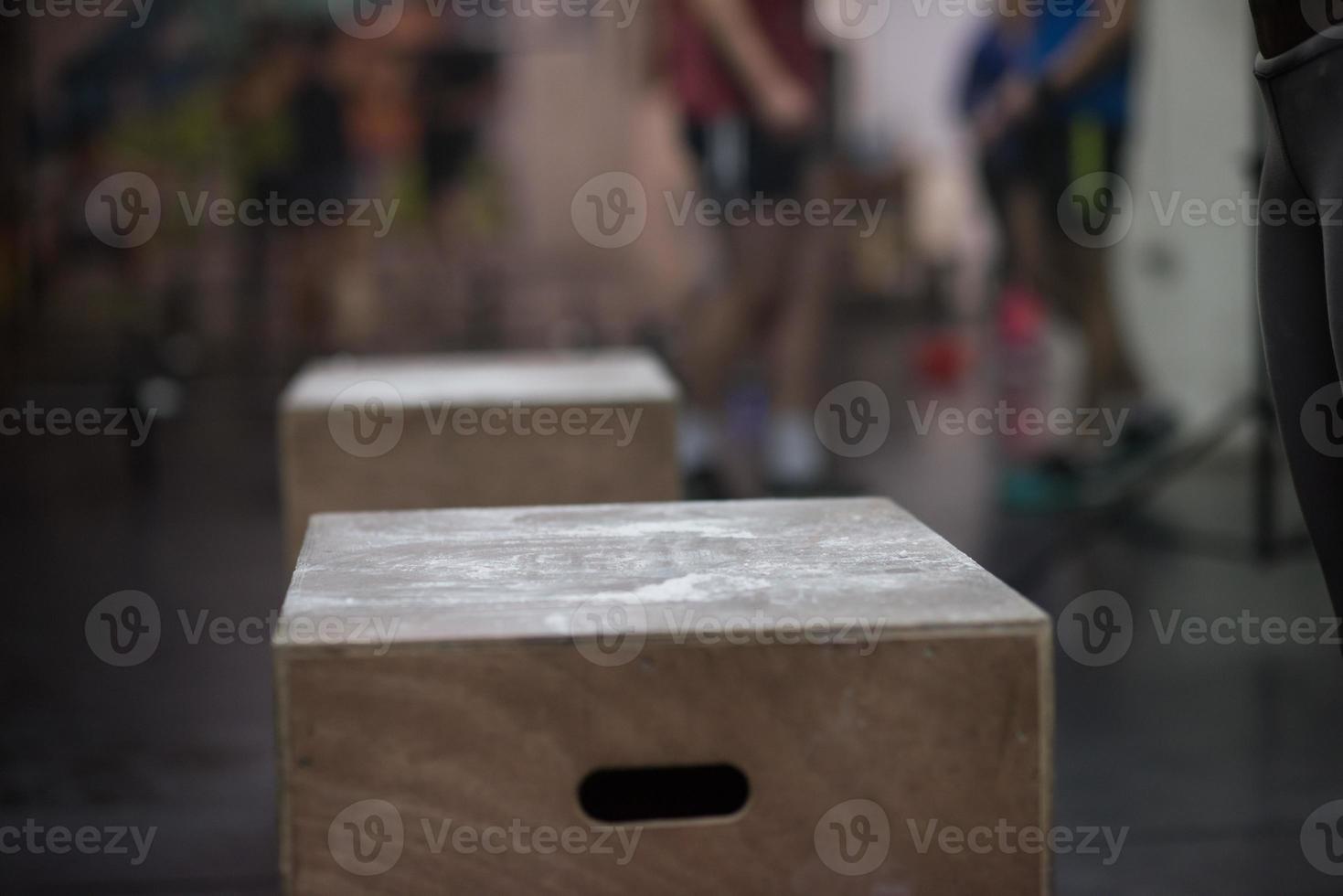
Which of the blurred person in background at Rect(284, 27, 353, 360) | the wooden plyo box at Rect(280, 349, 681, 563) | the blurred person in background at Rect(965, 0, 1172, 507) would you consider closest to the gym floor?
the blurred person in background at Rect(965, 0, 1172, 507)

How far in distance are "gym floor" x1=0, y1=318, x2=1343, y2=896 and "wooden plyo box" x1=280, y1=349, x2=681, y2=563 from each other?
300 mm

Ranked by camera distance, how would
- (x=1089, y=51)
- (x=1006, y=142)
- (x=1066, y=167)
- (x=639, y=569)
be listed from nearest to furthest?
(x=639, y=569) < (x=1089, y=51) < (x=1066, y=167) < (x=1006, y=142)

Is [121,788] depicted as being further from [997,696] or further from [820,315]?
[820,315]

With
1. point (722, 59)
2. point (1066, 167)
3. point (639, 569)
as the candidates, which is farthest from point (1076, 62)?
point (639, 569)

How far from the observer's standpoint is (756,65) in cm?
300

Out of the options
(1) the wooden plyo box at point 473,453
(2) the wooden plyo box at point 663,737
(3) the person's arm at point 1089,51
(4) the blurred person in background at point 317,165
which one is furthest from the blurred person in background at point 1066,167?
(4) the blurred person in background at point 317,165

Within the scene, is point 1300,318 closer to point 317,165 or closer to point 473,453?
point 473,453

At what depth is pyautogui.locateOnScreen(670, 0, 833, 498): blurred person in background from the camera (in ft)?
9.93

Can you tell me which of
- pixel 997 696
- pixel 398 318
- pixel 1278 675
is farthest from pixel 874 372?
pixel 997 696

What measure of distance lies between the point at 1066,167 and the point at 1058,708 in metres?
1.82

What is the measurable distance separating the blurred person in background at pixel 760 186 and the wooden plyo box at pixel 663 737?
2105 mm

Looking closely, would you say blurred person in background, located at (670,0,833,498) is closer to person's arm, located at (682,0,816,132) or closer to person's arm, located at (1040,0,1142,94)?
person's arm, located at (682,0,816,132)

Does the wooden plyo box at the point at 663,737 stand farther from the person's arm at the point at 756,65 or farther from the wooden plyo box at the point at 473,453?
the person's arm at the point at 756,65

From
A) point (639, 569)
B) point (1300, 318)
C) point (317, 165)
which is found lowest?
point (317, 165)
